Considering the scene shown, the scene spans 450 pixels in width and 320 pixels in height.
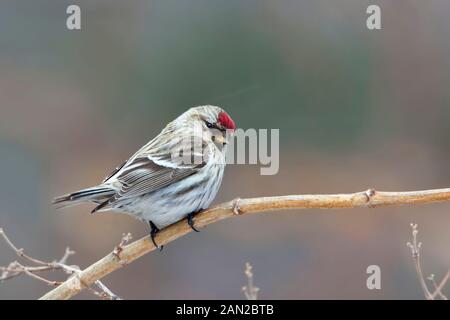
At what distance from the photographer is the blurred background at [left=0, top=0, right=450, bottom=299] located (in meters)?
7.91

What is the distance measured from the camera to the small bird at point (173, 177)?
3.39 meters

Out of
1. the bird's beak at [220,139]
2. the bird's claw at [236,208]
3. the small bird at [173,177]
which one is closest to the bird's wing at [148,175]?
the small bird at [173,177]

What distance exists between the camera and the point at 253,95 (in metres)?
8.12

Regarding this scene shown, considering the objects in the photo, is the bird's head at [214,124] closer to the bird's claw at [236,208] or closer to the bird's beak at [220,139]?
the bird's beak at [220,139]

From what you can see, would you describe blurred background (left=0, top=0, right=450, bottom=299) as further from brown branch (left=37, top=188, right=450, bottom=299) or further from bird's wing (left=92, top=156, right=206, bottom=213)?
brown branch (left=37, top=188, right=450, bottom=299)

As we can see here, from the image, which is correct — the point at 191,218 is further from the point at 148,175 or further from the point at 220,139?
the point at 220,139

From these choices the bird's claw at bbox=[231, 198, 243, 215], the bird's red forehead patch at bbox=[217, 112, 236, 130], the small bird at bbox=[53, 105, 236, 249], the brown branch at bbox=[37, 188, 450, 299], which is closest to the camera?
the brown branch at bbox=[37, 188, 450, 299]

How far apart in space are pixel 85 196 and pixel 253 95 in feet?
16.9

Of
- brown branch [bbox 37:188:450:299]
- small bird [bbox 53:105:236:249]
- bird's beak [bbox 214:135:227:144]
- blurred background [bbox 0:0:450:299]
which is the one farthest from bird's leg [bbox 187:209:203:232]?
blurred background [bbox 0:0:450:299]

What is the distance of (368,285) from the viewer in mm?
6496

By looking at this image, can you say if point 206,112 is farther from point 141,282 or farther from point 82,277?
point 141,282

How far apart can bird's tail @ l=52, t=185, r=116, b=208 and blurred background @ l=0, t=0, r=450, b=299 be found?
4.37 m

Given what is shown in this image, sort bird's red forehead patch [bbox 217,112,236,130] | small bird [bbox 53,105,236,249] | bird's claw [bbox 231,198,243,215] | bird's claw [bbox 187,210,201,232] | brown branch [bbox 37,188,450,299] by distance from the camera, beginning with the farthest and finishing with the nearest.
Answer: bird's red forehead patch [bbox 217,112,236,130] < small bird [bbox 53,105,236,249] < bird's claw [bbox 187,210,201,232] < bird's claw [bbox 231,198,243,215] < brown branch [bbox 37,188,450,299]

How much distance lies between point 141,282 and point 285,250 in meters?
1.68
